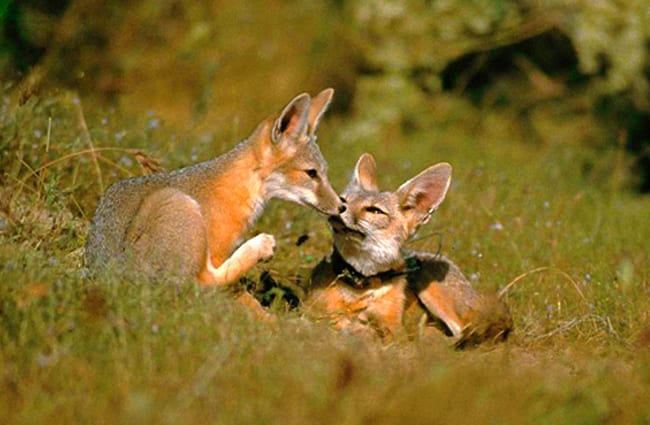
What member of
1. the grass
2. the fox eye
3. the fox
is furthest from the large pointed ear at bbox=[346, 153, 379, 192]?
the grass

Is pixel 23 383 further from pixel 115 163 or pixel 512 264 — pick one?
pixel 512 264

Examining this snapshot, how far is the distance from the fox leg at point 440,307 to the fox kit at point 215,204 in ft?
2.94

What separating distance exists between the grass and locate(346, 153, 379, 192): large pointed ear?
69 cm

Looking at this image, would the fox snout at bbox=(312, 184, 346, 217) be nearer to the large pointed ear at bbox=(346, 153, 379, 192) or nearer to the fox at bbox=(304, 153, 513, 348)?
the fox at bbox=(304, 153, 513, 348)

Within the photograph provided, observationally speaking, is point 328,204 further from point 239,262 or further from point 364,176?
point 364,176

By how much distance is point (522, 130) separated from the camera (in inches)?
534

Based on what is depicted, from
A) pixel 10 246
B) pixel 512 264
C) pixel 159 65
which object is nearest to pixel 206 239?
pixel 10 246

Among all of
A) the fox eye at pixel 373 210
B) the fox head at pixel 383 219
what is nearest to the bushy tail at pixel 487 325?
the fox head at pixel 383 219

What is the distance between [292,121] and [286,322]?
142 cm

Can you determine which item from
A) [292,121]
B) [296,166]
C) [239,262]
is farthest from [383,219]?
[239,262]

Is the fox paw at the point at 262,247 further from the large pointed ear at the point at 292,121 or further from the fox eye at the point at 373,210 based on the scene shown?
the fox eye at the point at 373,210

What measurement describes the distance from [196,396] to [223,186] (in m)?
2.19

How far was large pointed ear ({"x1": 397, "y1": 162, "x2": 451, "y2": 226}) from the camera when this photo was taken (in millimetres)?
6465

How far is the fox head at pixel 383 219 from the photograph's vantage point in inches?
243
